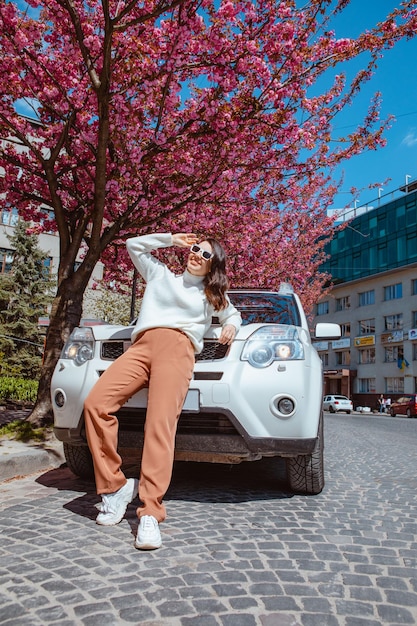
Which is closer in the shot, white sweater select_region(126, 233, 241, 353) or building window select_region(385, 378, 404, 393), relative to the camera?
white sweater select_region(126, 233, 241, 353)

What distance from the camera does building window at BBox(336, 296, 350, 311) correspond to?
54062mm

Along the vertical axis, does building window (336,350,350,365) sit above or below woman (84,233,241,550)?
above

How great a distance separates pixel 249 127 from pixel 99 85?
2422mm

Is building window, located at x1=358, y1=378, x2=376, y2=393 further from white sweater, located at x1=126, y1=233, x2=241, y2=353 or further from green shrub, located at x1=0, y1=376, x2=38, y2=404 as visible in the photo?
white sweater, located at x1=126, y1=233, x2=241, y2=353

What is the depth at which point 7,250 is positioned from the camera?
32438 millimetres

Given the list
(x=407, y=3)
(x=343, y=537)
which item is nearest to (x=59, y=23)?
(x=407, y=3)

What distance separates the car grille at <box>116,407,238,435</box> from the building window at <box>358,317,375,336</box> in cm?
4824

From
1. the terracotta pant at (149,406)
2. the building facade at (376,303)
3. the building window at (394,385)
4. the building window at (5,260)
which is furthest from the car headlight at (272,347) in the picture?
the building window at (394,385)

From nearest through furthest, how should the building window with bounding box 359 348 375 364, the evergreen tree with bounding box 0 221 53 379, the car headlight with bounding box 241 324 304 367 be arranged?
1. the car headlight with bounding box 241 324 304 367
2. the evergreen tree with bounding box 0 221 53 379
3. the building window with bounding box 359 348 375 364

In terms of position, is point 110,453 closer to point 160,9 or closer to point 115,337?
point 115,337

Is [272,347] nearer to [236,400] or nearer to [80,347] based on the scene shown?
[236,400]

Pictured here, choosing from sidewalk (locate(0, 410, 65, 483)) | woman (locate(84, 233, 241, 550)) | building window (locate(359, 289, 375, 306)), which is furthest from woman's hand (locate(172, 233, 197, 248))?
building window (locate(359, 289, 375, 306))

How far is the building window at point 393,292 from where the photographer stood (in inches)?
1845

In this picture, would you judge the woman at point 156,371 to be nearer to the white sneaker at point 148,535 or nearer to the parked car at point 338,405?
the white sneaker at point 148,535
